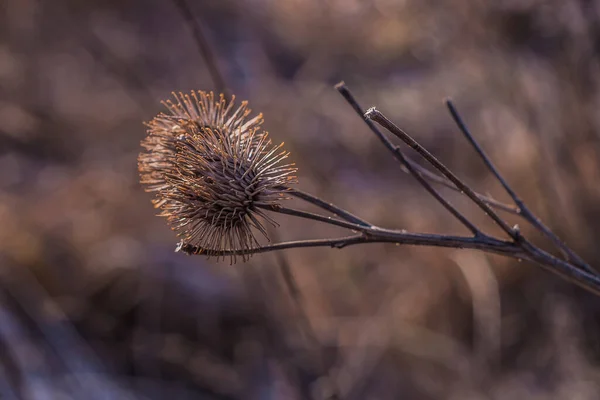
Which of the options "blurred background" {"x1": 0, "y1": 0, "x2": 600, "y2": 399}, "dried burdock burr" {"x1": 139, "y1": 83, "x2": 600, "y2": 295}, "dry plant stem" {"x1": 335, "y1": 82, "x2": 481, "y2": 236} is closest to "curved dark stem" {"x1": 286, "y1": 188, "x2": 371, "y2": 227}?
"dried burdock burr" {"x1": 139, "y1": 83, "x2": 600, "y2": 295}

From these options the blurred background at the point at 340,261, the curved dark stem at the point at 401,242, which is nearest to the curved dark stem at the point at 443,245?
the curved dark stem at the point at 401,242

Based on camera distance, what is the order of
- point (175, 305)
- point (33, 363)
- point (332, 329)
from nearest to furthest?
point (33, 363)
point (332, 329)
point (175, 305)

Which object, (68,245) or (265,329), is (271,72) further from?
(265,329)

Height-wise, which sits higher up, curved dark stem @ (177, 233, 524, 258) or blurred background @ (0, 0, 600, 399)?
blurred background @ (0, 0, 600, 399)

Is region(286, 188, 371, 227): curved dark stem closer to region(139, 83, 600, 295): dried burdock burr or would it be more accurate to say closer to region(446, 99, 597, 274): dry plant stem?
region(139, 83, 600, 295): dried burdock burr

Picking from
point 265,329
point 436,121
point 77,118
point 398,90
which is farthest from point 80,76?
point 265,329

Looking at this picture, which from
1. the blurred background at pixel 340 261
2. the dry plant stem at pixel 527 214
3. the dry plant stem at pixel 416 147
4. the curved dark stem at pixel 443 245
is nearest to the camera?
the dry plant stem at pixel 416 147

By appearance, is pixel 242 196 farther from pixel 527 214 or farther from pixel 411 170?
pixel 527 214

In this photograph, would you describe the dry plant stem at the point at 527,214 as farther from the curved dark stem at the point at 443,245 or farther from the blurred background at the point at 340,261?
the blurred background at the point at 340,261
